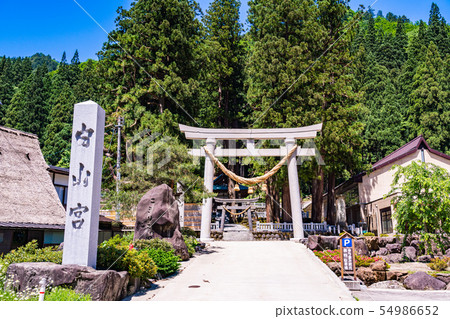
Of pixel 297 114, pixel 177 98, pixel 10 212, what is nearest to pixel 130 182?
pixel 10 212

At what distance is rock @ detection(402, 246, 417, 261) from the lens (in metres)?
15.3

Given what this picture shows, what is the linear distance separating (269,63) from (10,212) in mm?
17021

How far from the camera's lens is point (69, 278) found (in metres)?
6.94

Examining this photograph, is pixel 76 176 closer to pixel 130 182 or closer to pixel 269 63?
pixel 130 182

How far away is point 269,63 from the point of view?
79.1 ft

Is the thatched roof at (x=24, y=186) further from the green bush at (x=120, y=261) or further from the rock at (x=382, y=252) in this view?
the rock at (x=382, y=252)

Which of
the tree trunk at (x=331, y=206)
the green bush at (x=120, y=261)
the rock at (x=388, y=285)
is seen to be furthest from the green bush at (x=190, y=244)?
the tree trunk at (x=331, y=206)

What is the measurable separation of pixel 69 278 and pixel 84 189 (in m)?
1.94

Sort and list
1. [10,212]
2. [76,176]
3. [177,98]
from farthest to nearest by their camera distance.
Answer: [177,98], [10,212], [76,176]

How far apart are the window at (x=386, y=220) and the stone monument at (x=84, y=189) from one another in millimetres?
18523

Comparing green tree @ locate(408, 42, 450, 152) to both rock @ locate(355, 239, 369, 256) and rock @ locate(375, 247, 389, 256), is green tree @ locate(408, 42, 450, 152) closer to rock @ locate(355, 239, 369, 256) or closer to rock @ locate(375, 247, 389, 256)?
rock @ locate(375, 247, 389, 256)

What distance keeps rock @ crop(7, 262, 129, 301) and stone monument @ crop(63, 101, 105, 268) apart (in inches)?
23.6

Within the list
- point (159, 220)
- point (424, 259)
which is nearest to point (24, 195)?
point (159, 220)

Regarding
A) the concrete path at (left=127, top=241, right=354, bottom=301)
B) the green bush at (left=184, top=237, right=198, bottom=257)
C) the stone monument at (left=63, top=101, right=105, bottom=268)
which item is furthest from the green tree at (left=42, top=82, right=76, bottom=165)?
the stone monument at (left=63, top=101, right=105, bottom=268)
